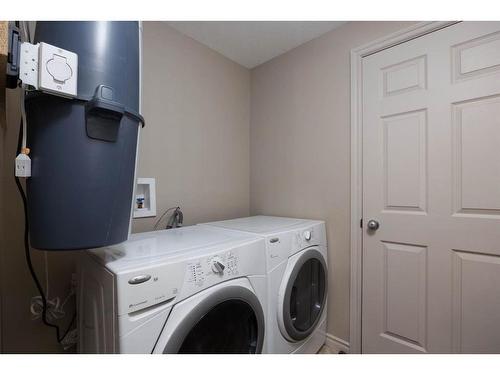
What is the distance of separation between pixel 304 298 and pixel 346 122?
1.12 meters

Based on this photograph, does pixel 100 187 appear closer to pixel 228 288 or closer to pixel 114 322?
pixel 114 322

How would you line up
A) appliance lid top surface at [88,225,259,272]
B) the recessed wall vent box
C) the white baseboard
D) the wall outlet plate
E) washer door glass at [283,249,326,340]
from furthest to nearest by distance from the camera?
1. the white baseboard
2. the recessed wall vent box
3. washer door glass at [283,249,326,340]
4. appliance lid top surface at [88,225,259,272]
5. the wall outlet plate

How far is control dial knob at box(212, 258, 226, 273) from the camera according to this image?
0.82 m

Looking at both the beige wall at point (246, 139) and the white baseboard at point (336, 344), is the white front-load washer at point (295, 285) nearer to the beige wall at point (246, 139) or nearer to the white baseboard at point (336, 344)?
the white baseboard at point (336, 344)

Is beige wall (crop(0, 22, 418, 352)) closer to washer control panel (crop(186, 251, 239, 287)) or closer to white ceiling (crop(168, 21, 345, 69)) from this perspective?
white ceiling (crop(168, 21, 345, 69))

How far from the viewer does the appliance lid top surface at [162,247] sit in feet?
2.39

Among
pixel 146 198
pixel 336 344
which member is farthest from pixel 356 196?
pixel 146 198

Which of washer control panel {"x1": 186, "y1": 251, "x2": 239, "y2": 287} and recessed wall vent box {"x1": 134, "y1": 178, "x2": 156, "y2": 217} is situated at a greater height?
recessed wall vent box {"x1": 134, "y1": 178, "x2": 156, "y2": 217}

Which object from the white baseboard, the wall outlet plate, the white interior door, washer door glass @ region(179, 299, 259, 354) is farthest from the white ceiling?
the white baseboard

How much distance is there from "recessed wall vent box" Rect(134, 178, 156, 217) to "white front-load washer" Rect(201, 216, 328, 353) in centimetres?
48

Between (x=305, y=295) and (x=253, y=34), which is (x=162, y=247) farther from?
(x=253, y=34)

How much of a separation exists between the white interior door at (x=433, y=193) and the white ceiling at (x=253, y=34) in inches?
19.7

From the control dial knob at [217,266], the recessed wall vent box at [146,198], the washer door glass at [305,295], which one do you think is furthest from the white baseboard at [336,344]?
the recessed wall vent box at [146,198]
